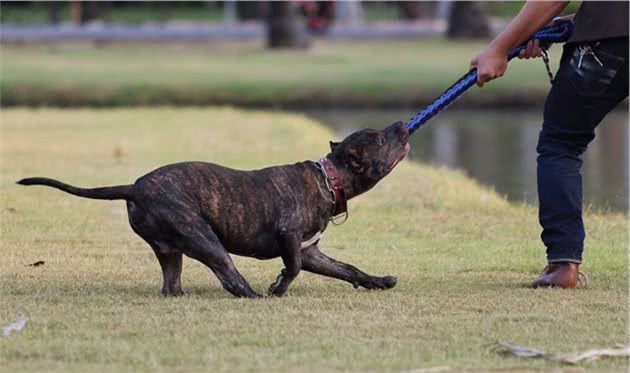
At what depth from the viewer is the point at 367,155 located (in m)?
7.65

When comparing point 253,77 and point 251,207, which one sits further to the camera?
point 253,77

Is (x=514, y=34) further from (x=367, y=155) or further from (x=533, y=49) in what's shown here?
(x=367, y=155)

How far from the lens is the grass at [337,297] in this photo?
18.9ft

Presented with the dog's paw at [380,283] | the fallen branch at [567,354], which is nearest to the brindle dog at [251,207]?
the dog's paw at [380,283]

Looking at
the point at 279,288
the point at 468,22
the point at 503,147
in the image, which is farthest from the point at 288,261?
the point at 468,22

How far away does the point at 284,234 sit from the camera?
24.1 feet

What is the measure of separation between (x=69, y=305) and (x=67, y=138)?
11582 mm

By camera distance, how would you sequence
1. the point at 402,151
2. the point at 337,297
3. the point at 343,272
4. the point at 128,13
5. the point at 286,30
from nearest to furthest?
the point at 337,297
the point at 343,272
the point at 402,151
the point at 286,30
the point at 128,13

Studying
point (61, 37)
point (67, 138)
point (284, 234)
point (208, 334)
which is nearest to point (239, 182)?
point (284, 234)

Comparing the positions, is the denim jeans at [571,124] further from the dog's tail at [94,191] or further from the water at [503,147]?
the water at [503,147]

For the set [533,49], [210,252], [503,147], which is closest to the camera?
[210,252]

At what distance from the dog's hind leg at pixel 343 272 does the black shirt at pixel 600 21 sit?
5.39 ft

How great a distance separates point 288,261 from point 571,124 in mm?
1723

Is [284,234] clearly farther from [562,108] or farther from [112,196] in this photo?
[562,108]
